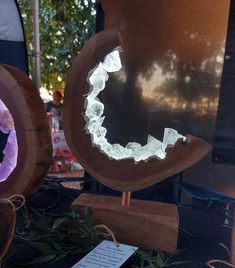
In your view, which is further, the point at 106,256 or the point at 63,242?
the point at 63,242

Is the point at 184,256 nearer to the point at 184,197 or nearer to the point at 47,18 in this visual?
the point at 184,197

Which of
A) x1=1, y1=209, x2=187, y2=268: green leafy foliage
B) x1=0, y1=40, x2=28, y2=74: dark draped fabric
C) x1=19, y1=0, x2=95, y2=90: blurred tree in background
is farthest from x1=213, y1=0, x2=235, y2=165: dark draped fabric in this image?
x1=19, y1=0, x2=95, y2=90: blurred tree in background

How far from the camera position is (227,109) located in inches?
42.1

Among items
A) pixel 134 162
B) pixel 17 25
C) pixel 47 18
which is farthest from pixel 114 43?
pixel 47 18

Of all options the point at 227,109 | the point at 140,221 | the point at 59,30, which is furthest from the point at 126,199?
the point at 59,30

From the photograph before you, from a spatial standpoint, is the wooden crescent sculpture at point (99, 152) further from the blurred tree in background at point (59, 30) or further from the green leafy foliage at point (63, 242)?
the blurred tree in background at point (59, 30)

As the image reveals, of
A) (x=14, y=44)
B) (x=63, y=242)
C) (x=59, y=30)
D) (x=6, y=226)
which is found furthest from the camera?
(x=59, y=30)

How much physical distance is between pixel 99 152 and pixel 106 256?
0.26 m

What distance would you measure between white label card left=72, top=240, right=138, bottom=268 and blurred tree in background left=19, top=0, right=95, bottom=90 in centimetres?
187

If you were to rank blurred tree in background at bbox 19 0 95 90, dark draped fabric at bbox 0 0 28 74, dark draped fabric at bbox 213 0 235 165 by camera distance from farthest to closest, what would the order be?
blurred tree in background at bbox 19 0 95 90 → dark draped fabric at bbox 0 0 28 74 → dark draped fabric at bbox 213 0 235 165

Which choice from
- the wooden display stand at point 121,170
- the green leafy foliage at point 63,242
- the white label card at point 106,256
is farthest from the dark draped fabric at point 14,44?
the white label card at point 106,256

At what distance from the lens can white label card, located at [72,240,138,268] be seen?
2.19ft

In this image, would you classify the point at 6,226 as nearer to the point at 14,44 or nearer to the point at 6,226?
the point at 6,226

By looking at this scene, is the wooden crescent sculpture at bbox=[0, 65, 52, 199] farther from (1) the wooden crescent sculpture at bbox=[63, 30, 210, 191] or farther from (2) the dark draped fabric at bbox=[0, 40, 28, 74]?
(2) the dark draped fabric at bbox=[0, 40, 28, 74]
